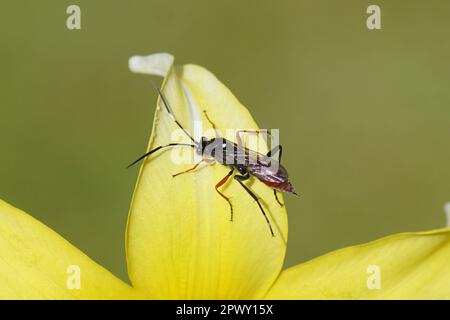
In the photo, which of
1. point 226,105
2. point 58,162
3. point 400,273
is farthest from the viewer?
point 58,162

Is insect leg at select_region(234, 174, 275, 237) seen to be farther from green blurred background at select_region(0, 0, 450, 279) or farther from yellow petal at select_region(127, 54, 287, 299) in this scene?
green blurred background at select_region(0, 0, 450, 279)

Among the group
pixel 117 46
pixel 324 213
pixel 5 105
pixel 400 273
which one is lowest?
pixel 324 213

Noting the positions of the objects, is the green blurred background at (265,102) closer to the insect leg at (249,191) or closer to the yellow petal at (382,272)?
the insect leg at (249,191)

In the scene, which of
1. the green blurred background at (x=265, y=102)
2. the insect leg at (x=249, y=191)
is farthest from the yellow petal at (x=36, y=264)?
the green blurred background at (x=265, y=102)

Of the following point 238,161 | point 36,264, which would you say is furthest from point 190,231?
point 36,264

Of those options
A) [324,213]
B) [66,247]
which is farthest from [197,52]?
[66,247]

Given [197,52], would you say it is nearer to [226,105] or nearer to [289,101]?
[289,101]
